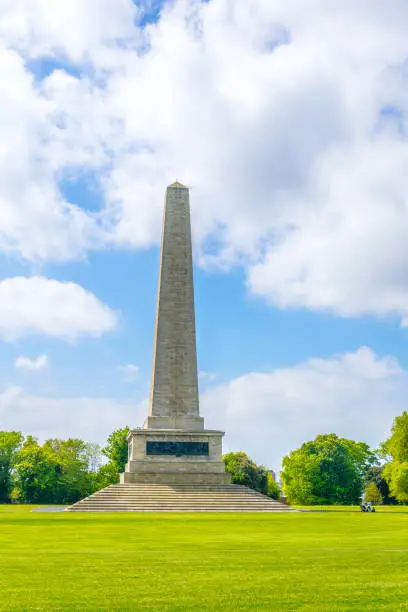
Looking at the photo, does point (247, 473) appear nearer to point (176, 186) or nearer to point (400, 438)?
point (400, 438)

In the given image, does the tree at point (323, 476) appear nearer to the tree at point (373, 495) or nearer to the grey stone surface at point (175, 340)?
the tree at point (373, 495)

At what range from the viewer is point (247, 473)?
7144cm

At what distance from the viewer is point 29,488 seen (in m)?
64.3

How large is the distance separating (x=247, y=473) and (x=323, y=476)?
33.3ft

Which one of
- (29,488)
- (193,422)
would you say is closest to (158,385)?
(193,422)

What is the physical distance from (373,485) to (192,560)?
213 feet

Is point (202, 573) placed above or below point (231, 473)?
below

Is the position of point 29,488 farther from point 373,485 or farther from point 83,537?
point 83,537

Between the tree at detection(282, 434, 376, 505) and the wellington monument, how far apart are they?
2350 cm

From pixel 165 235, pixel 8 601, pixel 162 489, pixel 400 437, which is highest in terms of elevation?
pixel 165 235

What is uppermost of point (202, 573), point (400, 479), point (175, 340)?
point (175, 340)

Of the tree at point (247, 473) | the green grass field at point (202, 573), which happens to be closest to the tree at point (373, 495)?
the tree at point (247, 473)

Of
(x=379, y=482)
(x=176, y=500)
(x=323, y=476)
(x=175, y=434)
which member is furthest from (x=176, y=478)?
(x=379, y=482)

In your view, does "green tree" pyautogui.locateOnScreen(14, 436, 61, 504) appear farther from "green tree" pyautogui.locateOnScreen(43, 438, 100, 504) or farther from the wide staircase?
the wide staircase
